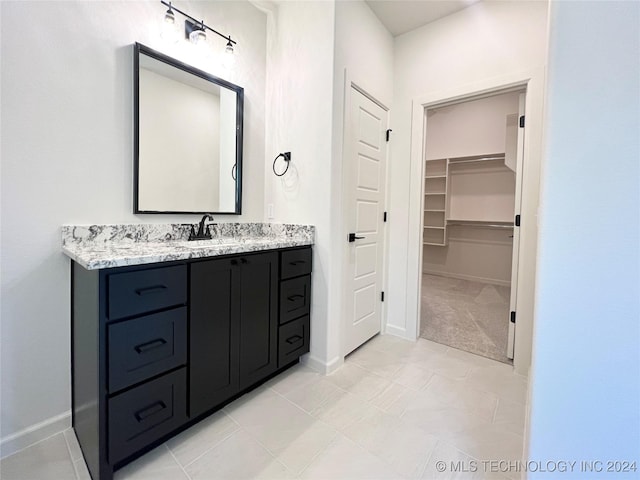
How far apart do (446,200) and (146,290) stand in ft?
16.7

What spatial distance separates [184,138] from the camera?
6.12 feet

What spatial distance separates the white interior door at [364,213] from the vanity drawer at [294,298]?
355 mm

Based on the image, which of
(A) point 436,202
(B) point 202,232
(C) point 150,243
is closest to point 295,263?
(B) point 202,232

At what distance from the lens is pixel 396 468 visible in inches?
49.6

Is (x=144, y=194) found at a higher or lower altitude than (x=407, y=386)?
higher

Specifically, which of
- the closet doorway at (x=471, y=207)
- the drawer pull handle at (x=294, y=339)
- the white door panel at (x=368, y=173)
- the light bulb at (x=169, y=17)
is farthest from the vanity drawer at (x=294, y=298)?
the closet doorway at (x=471, y=207)

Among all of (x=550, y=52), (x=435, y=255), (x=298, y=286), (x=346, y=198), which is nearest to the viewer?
(x=550, y=52)

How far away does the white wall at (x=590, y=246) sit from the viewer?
801 mm

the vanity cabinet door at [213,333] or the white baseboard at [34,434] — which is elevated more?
the vanity cabinet door at [213,333]

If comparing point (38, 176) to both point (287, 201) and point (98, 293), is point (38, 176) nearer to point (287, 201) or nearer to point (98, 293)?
point (98, 293)

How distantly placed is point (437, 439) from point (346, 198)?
5.11 ft

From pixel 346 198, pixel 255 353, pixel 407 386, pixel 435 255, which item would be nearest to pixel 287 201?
pixel 346 198

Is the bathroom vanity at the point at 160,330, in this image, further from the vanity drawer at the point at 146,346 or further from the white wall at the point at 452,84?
the white wall at the point at 452,84

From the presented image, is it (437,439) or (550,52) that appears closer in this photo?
(550,52)
